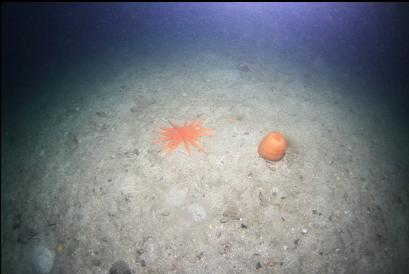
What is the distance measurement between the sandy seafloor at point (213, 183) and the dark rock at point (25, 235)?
0.05 m

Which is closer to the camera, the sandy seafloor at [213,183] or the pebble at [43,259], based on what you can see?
the sandy seafloor at [213,183]

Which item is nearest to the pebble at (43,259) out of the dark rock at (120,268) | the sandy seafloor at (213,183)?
the sandy seafloor at (213,183)

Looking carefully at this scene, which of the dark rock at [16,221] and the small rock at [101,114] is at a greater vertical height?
the small rock at [101,114]

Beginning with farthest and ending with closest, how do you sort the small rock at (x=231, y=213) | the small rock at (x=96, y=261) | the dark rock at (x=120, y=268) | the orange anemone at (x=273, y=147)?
the orange anemone at (x=273, y=147) < the small rock at (x=231, y=213) < the small rock at (x=96, y=261) < the dark rock at (x=120, y=268)

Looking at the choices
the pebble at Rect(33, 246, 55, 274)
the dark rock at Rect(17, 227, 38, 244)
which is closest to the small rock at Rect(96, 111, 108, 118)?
the dark rock at Rect(17, 227, 38, 244)

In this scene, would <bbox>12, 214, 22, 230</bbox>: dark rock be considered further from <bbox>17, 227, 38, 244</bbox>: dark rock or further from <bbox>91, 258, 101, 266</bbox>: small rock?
<bbox>91, 258, 101, 266</bbox>: small rock

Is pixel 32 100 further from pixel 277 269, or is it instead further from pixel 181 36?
pixel 277 269

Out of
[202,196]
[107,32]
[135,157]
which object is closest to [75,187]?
[135,157]

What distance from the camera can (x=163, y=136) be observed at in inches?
200

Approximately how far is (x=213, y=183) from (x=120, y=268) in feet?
6.68

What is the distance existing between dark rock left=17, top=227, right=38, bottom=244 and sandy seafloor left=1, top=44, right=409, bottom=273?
0.05 metres

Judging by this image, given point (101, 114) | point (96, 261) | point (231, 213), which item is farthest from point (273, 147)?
point (101, 114)

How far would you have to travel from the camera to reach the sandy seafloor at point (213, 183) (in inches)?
142

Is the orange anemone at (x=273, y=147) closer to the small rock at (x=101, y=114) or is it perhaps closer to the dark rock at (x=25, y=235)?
the small rock at (x=101, y=114)
